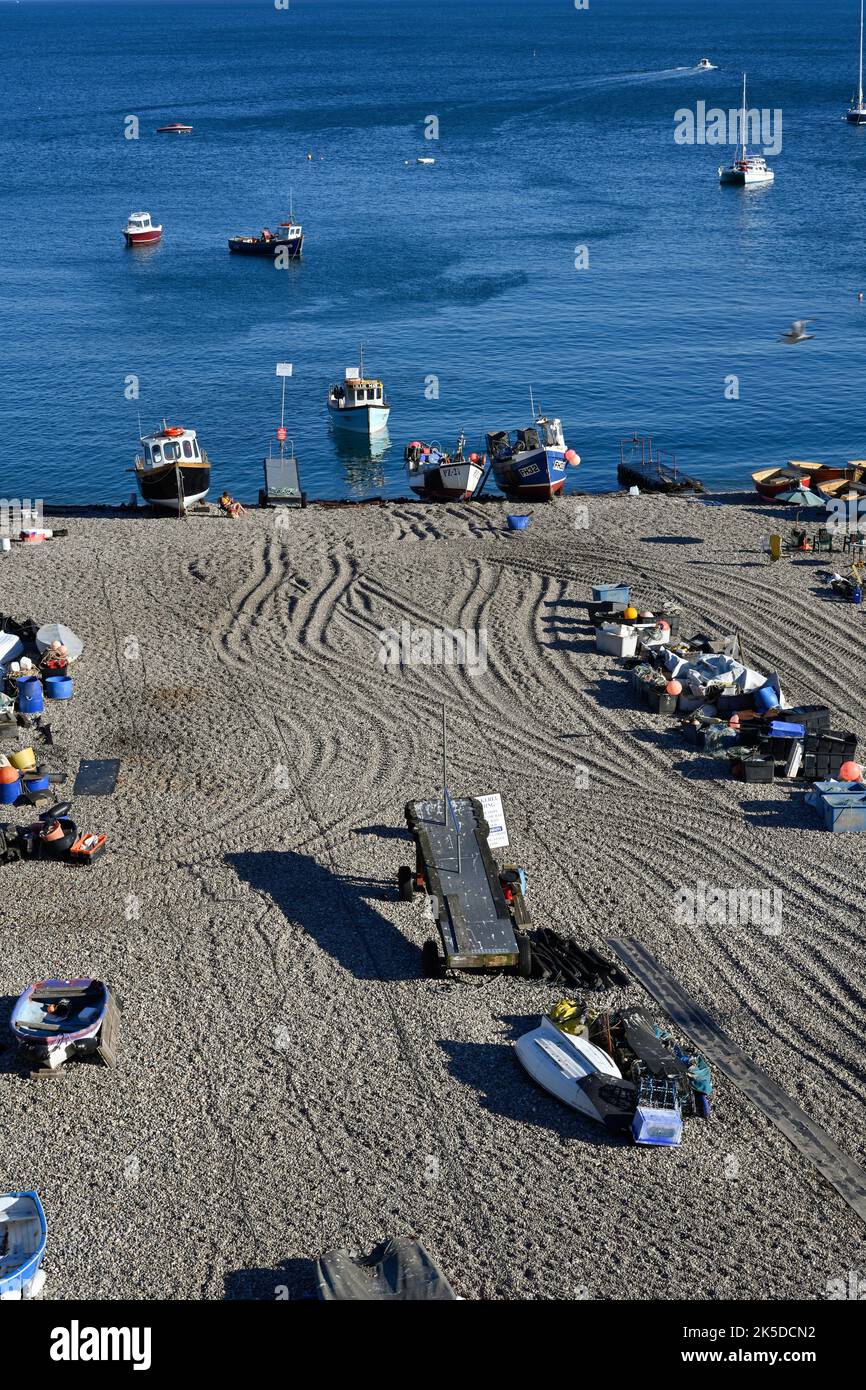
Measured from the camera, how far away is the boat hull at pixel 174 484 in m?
35.0

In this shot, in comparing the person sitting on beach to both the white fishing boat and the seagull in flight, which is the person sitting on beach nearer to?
the white fishing boat

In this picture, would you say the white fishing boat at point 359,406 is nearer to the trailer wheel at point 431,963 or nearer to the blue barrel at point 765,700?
the blue barrel at point 765,700

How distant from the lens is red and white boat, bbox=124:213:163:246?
77500 mm

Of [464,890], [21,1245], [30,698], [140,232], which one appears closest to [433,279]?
[140,232]

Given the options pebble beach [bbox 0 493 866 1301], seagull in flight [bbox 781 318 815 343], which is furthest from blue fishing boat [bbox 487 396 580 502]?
seagull in flight [bbox 781 318 815 343]

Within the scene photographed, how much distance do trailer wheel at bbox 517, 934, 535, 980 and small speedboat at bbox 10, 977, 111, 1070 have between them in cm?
469

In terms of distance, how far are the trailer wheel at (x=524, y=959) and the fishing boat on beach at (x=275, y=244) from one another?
2362 inches

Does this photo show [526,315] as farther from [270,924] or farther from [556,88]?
[556,88]

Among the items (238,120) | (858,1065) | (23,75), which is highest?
(23,75)

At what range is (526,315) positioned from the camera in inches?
2413

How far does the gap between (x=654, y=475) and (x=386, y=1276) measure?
3073cm

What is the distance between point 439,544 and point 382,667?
Answer: 7380 millimetres

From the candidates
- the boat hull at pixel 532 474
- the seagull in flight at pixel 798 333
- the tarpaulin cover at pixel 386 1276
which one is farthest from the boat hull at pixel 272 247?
the tarpaulin cover at pixel 386 1276
